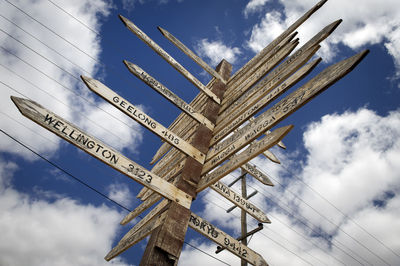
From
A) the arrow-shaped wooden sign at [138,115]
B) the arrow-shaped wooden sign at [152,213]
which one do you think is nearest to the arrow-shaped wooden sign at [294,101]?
the arrow-shaped wooden sign at [138,115]

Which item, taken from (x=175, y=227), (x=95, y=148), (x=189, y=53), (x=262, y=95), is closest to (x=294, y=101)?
(x=262, y=95)

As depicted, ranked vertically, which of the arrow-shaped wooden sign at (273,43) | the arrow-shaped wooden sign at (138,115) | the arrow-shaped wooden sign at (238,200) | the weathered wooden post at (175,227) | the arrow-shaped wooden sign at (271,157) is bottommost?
the weathered wooden post at (175,227)

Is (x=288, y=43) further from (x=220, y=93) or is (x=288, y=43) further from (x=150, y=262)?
(x=150, y=262)

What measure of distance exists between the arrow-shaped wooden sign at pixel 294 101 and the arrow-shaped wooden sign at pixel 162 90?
1.08 meters

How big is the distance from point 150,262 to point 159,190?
0.85m

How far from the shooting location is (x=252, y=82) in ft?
14.9

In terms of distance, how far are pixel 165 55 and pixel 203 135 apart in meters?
1.90

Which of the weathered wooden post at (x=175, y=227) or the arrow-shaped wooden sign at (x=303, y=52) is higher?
the arrow-shaped wooden sign at (x=303, y=52)

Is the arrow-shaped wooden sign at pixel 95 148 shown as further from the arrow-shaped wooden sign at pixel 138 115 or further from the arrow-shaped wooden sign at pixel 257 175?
the arrow-shaped wooden sign at pixel 257 175

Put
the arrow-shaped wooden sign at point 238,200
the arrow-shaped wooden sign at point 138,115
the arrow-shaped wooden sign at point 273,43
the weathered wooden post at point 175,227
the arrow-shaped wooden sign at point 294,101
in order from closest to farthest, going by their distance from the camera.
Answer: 1. the arrow-shaped wooden sign at point 294,101
2. the weathered wooden post at point 175,227
3. the arrow-shaped wooden sign at point 138,115
4. the arrow-shaped wooden sign at point 238,200
5. the arrow-shaped wooden sign at point 273,43

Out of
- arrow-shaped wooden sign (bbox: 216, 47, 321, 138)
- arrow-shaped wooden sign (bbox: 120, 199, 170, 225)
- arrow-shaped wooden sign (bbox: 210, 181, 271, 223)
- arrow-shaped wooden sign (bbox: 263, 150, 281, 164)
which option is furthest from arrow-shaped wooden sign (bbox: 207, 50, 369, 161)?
arrow-shaped wooden sign (bbox: 263, 150, 281, 164)

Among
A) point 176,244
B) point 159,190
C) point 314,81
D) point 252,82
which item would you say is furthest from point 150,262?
point 252,82

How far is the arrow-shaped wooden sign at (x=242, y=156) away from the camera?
2.62m

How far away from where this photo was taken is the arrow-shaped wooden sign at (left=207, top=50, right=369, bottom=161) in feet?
7.89
